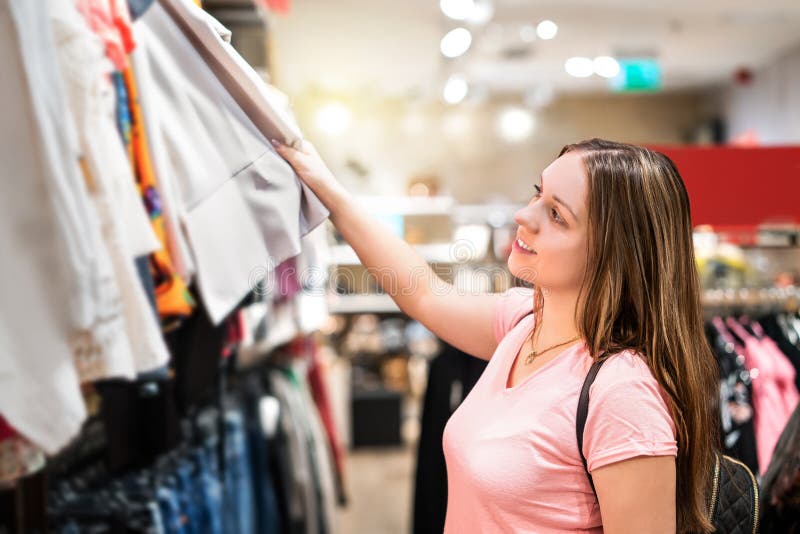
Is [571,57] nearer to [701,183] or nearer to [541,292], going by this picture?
[701,183]

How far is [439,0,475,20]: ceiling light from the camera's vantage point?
16.1ft

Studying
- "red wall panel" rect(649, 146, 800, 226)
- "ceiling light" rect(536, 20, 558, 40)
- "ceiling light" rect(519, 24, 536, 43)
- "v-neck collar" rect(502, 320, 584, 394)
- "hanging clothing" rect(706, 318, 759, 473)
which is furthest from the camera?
"ceiling light" rect(519, 24, 536, 43)

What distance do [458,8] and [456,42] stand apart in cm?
82

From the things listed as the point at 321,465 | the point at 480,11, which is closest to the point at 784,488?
the point at 321,465

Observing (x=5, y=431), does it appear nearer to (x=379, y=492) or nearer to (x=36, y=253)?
(x=36, y=253)

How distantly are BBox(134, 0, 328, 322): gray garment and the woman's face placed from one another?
0.38 m

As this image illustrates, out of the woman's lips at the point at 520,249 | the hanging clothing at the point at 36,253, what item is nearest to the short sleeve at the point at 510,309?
the woman's lips at the point at 520,249

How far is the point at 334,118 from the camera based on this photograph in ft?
29.7

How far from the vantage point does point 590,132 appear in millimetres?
9234

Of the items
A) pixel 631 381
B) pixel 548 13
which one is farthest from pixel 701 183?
pixel 548 13

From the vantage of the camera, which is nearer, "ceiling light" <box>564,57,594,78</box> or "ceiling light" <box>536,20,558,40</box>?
"ceiling light" <box>536,20,558,40</box>

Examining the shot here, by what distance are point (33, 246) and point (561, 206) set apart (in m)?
0.57

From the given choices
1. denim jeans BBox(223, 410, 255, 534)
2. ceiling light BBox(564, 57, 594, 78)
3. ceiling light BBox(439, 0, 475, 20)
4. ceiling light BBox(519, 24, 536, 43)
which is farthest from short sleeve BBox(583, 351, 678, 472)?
ceiling light BBox(564, 57, 594, 78)

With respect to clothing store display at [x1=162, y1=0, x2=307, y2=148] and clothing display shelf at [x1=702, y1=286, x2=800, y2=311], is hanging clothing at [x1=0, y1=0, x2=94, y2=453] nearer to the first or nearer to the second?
clothing store display at [x1=162, y1=0, x2=307, y2=148]
